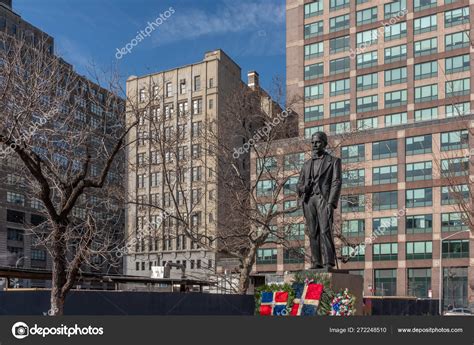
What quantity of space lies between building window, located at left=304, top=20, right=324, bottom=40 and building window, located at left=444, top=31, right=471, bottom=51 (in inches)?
698

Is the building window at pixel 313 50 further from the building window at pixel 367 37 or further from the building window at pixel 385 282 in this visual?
the building window at pixel 385 282

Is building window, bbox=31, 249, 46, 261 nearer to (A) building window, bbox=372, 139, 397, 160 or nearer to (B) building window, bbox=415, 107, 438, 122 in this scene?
(A) building window, bbox=372, 139, 397, 160

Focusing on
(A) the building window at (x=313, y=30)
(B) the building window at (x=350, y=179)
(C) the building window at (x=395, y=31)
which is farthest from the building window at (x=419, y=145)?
(A) the building window at (x=313, y=30)

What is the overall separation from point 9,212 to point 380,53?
192 feet

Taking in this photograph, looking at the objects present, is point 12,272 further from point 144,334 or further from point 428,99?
point 428,99

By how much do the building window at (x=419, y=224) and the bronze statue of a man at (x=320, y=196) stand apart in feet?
→ 196

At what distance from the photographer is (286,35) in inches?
3482

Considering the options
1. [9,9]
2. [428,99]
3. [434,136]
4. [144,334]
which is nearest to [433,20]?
[428,99]

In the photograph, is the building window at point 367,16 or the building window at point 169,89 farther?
the building window at point 169,89

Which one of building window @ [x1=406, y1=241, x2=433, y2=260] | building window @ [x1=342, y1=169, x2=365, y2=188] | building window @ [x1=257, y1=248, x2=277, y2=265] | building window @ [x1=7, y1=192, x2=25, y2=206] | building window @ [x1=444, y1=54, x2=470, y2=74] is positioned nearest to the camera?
building window @ [x1=342, y1=169, x2=365, y2=188]

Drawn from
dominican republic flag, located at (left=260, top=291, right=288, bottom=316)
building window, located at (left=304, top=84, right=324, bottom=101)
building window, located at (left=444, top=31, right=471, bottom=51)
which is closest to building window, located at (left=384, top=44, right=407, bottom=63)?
building window, located at (left=444, top=31, right=471, bottom=51)

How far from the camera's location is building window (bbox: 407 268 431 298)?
232ft

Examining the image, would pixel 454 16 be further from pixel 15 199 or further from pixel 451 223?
pixel 15 199

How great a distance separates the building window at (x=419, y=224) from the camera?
232 ft
